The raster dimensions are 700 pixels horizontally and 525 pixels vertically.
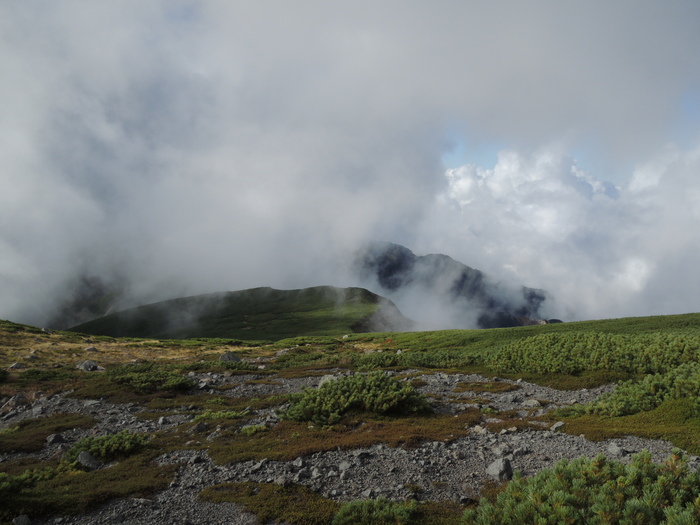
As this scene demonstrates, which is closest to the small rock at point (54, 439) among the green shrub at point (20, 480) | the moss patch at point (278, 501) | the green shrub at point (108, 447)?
the green shrub at point (108, 447)

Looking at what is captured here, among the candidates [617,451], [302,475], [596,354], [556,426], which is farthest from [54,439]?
[596,354]

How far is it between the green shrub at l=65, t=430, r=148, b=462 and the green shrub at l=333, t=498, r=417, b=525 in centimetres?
1279

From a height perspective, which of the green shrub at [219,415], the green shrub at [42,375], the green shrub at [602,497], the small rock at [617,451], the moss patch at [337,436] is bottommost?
the green shrub at [42,375]

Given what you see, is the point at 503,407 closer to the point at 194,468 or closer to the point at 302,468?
the point at 302,468

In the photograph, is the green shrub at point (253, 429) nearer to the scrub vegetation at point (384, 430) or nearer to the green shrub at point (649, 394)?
the scrub vegetation at point (384, 430)

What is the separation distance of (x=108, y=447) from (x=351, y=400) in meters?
12.6

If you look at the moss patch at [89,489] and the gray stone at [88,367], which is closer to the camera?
the moss patch at [89,489]

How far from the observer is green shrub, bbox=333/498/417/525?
34.2ft

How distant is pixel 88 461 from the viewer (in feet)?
55.1

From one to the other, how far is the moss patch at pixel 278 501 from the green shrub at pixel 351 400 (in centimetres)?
769

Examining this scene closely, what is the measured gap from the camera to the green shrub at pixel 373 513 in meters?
10.4

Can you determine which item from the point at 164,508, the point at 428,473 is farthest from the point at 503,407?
the point at 164,508

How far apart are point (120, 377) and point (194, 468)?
2486cm

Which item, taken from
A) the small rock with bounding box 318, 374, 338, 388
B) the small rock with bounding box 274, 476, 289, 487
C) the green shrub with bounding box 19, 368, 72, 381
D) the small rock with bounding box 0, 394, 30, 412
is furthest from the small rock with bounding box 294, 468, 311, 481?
the green shrub with bounding box 19, 368, 72, 381
